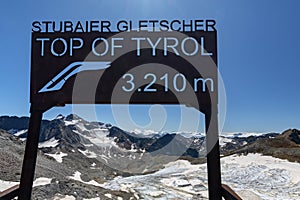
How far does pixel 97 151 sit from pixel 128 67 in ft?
234

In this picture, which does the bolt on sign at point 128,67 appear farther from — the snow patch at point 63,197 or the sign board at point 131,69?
the snow patch at point 63,197

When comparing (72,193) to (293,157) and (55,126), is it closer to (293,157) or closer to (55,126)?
(293,157)

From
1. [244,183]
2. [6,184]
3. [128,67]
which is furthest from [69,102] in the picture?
[244,183]

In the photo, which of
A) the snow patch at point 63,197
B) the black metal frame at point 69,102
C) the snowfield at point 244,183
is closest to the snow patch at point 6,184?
the snow patch at point 63,197

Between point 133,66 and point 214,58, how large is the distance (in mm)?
1312

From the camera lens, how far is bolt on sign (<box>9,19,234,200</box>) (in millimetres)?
5066

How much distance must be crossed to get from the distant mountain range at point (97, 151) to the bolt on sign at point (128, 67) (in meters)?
2.63

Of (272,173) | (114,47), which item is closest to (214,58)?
(114,47)

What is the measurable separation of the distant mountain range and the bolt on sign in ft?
8.61

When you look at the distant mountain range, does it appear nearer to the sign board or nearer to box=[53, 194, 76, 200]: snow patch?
box=[53, 194, 76, 200]: snow patch

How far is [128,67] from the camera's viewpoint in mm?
5117

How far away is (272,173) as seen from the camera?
21.8 meters

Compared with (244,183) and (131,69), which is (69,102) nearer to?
(131,69)

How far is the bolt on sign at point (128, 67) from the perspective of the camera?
507 cm
